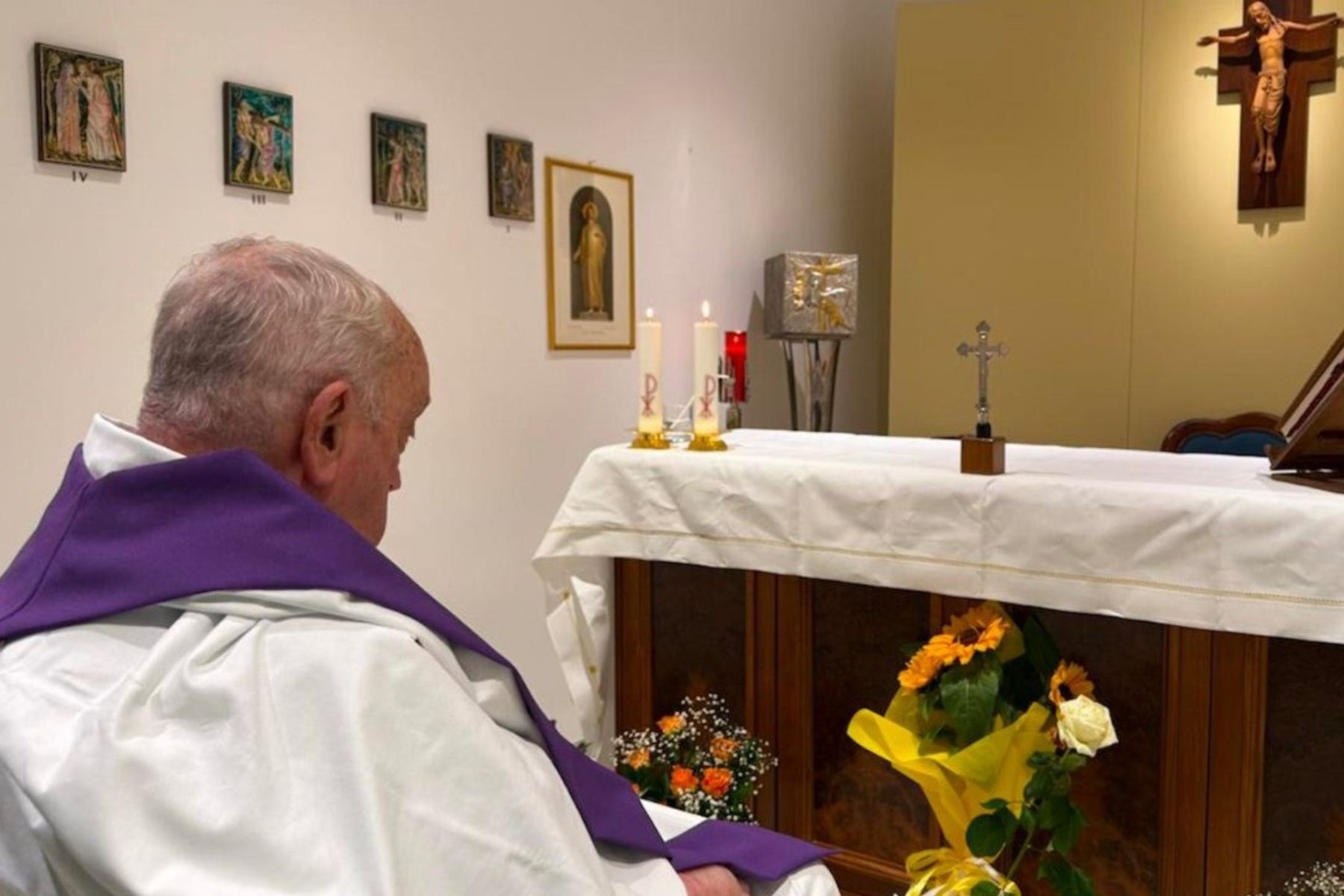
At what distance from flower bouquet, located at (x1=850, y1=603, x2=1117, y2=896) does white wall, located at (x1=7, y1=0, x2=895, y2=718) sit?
6.07ft

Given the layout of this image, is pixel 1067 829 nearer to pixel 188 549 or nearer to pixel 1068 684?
pixel 1068 684

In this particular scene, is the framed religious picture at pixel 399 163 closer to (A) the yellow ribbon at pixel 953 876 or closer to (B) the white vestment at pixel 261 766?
(A) the yellow ribbon at pixel 953 876

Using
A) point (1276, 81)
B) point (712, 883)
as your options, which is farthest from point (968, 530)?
point (1276, 81)

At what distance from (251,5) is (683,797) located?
229 centimetres

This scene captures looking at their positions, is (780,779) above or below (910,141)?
below

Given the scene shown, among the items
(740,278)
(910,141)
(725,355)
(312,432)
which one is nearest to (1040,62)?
(910,141)

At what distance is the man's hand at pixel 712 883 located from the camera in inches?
57.4

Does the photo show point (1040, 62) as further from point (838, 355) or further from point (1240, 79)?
point (838, 355)

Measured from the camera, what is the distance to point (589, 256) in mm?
4395

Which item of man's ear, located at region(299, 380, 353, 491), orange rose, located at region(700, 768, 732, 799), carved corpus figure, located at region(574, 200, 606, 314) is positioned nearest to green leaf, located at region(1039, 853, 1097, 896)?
orange rose, located at region(700, 768, 732, 799)

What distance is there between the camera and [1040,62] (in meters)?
5.30

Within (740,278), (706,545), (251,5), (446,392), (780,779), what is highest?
(251,5)

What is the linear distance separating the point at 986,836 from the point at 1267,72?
3.89 m

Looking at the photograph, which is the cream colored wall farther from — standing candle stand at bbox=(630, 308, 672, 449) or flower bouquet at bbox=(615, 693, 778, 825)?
flower bouquet at bbox=(615, 693, 778, 825)
